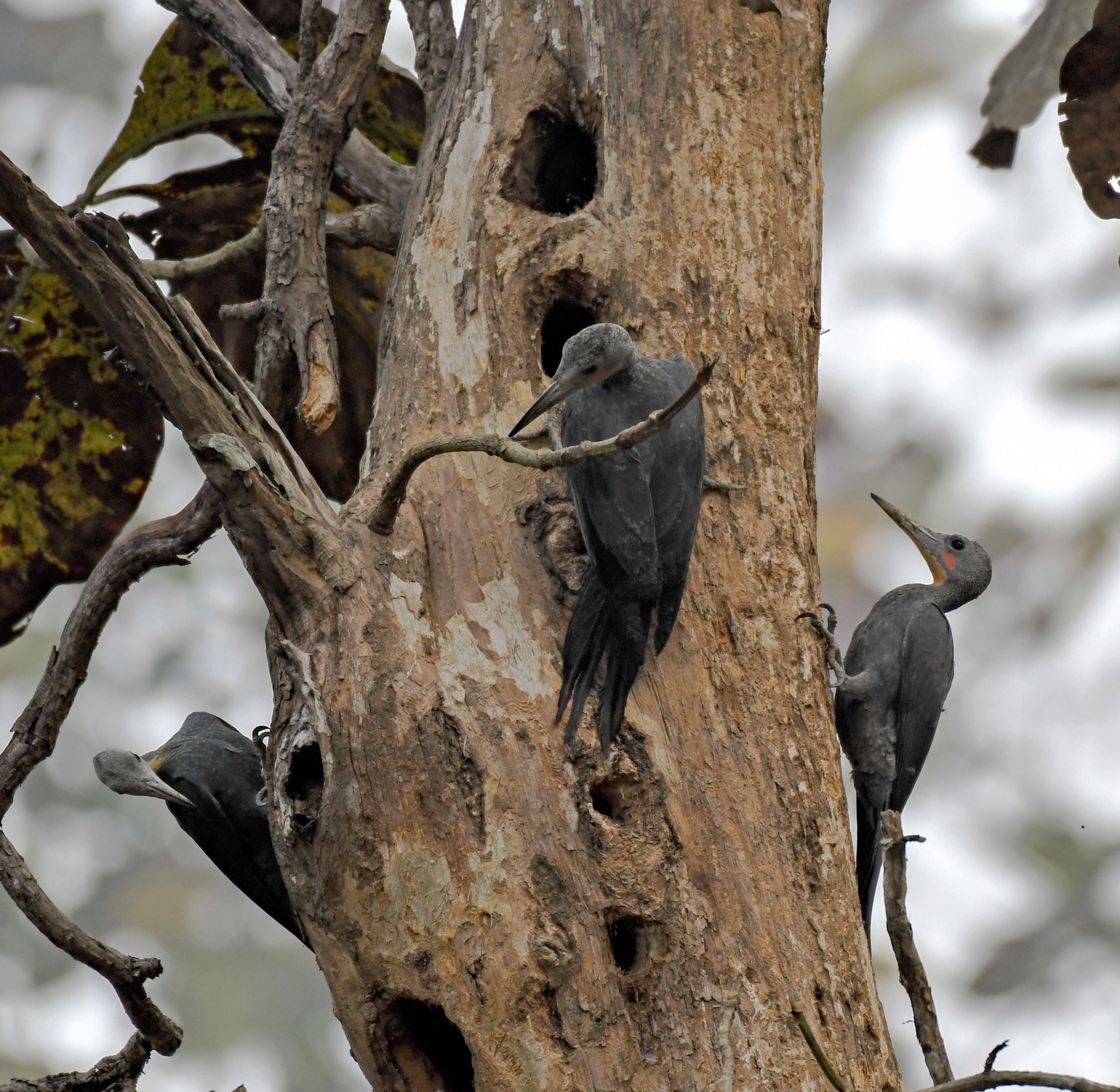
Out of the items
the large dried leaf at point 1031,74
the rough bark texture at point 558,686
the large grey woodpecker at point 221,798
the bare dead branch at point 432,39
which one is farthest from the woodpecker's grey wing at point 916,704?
the bare dead branch at point 432,39

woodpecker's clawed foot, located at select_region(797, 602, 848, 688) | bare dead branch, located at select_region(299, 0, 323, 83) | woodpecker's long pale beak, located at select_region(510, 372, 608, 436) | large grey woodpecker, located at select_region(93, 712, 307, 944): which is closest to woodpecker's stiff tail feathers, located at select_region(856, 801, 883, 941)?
woodpecker's clawed foot, located at select_region(797, 602, 848, 688)

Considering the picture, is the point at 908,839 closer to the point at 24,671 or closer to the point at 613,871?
the point at 613,871

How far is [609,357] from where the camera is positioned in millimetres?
2521

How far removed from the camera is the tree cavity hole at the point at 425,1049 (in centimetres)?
226

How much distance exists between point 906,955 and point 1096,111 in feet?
7.25

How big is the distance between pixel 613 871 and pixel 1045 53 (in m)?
3.34

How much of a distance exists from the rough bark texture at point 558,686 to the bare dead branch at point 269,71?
705 mm

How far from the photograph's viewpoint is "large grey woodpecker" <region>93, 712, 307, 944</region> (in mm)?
3400

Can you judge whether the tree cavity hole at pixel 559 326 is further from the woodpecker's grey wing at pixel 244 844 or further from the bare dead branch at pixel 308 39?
the woodpecker's grey wing at pixel 244 844


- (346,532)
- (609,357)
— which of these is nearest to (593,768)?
(346,532)

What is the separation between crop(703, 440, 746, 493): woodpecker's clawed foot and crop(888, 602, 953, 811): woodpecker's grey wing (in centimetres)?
112

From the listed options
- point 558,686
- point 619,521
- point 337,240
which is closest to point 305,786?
point 558,686

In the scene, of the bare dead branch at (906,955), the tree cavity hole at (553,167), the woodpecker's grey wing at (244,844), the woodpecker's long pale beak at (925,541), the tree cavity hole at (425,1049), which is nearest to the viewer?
the bare dead branch at (906,955)

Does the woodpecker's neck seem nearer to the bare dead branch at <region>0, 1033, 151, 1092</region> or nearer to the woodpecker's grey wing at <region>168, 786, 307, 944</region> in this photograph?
the woodpecker's grey wing at <region>168, 786, 307, 944</region>
